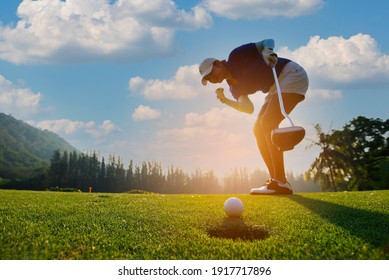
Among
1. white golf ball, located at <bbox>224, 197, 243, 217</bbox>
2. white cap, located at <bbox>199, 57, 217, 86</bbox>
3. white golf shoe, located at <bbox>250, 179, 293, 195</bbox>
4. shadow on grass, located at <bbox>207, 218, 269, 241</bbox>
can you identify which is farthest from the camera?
white golf shoe, located at <bbox>250, 179, 293, 195</bbox>

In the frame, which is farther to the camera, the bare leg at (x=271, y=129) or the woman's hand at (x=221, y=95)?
the woman's hand at (x=221, y=95)

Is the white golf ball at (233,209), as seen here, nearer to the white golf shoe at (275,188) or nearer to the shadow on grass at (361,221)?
the shadow on grass at (361,221)

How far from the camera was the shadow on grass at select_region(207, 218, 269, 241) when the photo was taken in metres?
4.39

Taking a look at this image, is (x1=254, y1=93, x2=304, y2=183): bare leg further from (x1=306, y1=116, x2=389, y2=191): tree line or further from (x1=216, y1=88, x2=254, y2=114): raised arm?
(x1=306, y1=116, x2=389, y2=191): tree line

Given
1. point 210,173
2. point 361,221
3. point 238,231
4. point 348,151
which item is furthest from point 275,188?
point 210,173

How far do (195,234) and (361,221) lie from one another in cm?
238

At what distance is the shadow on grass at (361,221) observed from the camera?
3746 mm

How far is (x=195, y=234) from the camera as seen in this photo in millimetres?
4109

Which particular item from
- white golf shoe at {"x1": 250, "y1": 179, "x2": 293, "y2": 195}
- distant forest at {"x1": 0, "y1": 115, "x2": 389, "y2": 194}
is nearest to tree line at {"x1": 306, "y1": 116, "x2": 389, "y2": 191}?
distant forest at {"x1": 0, "y1": 115, "x2": 389, "y2": 194}

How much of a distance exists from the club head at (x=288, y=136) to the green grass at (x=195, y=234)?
1.22 metres

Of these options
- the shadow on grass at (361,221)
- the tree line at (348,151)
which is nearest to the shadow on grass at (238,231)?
the shadow on grass at (361,221)

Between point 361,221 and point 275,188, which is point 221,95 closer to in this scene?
point 275,188
